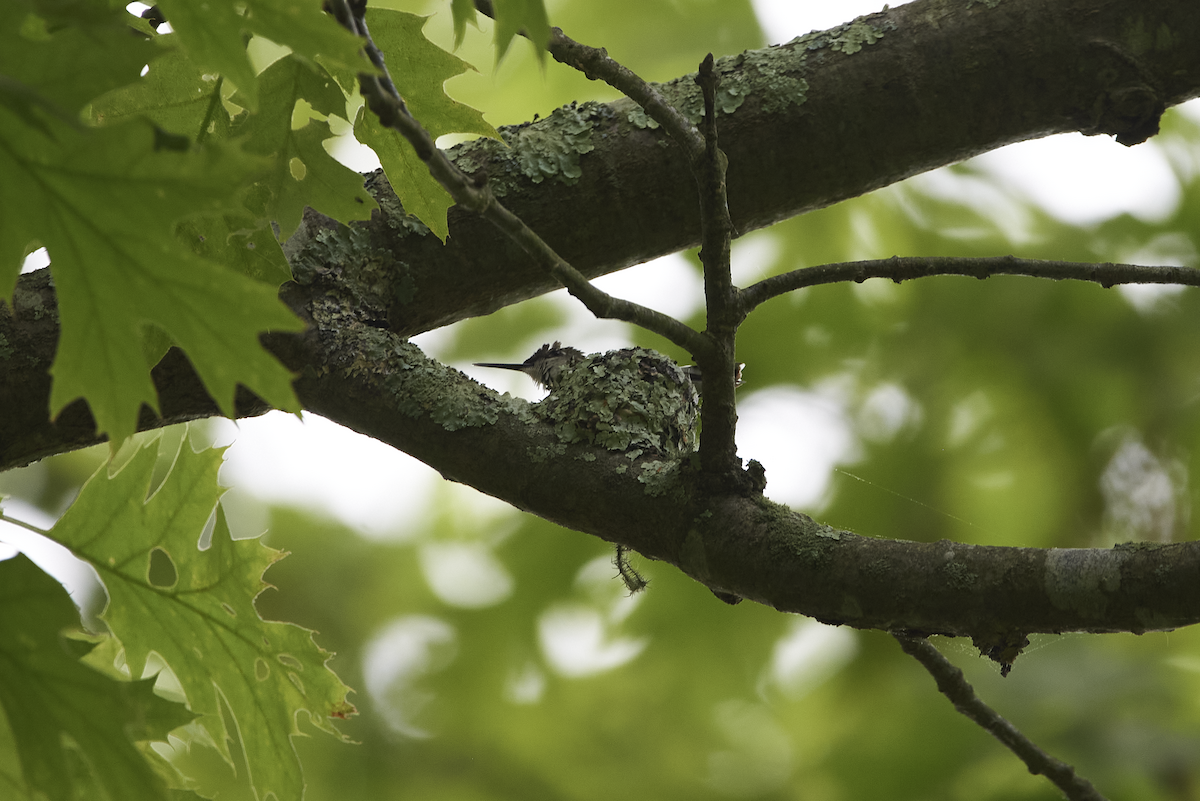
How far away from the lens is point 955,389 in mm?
3857

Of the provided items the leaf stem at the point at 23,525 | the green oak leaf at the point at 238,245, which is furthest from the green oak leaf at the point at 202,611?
the green oak leaf at the point at 238,245

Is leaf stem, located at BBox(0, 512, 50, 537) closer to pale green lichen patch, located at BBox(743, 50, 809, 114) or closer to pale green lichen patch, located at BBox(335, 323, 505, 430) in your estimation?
pale green lichen patch, located at BBox(335, 323, 505, 430)

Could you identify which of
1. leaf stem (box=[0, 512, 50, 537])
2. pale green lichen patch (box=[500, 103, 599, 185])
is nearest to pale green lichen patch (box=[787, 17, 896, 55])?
pale green lichen patch (box=[500, 103, 599, 185])

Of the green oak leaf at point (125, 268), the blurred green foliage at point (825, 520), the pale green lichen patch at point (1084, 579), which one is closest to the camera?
the green oak leaf at point (125, 268)

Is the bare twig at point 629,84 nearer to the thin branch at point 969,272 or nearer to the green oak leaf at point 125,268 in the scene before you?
the thin branch at point 969,272

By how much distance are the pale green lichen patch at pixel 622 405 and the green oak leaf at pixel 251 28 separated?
645mm

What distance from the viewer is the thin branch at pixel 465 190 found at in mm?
767

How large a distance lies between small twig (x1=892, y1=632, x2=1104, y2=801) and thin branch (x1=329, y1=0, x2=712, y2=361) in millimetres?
651

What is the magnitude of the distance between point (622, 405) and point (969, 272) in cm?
52

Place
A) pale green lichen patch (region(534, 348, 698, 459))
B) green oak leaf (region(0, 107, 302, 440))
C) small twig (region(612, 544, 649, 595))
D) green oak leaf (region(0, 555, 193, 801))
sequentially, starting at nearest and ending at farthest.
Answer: green oak leaf (region(0, 107, 302, 440)) → green oak leaf (region(0, 555, 193, 801)) → pale green lichen patch (region(534, 348, 698, 459)) → small twig (region(612, 544, 649, 595))

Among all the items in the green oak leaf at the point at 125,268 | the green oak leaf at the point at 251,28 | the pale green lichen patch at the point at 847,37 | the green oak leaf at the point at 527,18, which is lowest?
the green oak leaf at the point at 125,268

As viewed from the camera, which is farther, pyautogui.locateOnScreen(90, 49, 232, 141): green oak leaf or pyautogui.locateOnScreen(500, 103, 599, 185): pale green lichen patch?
pyautogui.locateOnScreen(500, 103, 599, 185): pale green lichen patch

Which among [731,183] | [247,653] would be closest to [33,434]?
[247,653]

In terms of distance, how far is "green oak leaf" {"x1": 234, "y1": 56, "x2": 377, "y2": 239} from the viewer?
1080 millimetres
